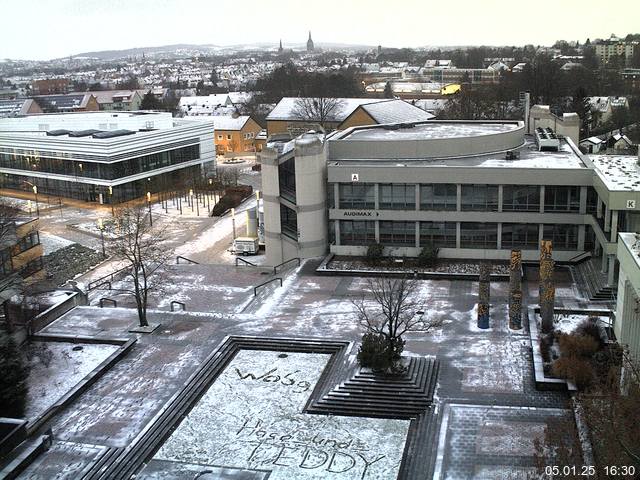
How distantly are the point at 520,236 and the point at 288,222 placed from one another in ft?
45.2

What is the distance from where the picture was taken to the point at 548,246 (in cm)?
3212

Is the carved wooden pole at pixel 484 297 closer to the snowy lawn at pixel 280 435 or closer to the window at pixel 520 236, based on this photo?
the snowy lawn at pixel 280 435

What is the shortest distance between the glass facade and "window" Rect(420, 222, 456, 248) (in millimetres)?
35662

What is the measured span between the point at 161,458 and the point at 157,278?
18.0m

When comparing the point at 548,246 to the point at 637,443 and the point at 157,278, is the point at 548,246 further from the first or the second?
the point at 157,278

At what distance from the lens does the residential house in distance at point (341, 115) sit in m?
81.9

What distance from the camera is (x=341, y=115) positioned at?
85750 millimetres

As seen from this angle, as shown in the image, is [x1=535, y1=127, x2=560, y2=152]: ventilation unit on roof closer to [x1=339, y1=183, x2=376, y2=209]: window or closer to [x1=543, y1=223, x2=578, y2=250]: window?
[x1=543, y1=223, x2=578, y2=250]: window

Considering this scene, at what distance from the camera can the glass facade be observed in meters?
68.4

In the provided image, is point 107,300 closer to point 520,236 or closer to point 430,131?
point 520,236

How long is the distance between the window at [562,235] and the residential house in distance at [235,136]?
6115 cm

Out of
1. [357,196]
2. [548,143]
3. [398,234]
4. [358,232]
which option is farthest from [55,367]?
[548,143]

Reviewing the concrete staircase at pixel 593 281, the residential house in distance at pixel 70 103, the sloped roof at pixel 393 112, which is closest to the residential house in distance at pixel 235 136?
the sloped roof at pixel 393 112

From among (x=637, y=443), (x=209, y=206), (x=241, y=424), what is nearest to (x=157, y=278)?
(x=241, y=424)
